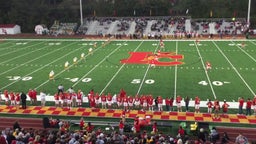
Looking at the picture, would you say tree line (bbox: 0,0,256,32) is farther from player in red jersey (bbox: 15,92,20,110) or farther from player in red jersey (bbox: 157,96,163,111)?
player in red jersey (bbox: 157,96,163,111)

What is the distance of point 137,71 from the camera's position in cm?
2611

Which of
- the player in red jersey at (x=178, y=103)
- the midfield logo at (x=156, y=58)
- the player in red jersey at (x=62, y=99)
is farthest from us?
the midfield logo at (x=156, y=58)

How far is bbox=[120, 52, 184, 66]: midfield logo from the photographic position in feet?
95.2

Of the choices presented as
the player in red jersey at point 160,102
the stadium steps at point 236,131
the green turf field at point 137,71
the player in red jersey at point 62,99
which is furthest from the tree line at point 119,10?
the stadium steps at point 236,131

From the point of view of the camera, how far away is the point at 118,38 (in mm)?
47031

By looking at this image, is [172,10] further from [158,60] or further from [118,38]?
[158,60]

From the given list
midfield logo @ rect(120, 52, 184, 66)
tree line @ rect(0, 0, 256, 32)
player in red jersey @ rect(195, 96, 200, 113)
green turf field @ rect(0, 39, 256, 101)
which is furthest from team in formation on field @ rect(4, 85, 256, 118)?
tree line @ rect(0, 0, 256, 32)

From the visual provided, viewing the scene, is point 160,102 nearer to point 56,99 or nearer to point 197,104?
point 197,104

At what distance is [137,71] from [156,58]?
522 centimetres

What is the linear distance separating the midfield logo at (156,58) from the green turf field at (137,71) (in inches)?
12.3

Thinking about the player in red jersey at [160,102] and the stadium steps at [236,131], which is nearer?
the stadium steps at [236,131]

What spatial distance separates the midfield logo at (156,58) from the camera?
29.0 metres

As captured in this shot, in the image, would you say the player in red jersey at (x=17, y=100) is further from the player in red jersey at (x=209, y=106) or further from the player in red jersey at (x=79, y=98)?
the player in red jersey at (x=209, y=106)

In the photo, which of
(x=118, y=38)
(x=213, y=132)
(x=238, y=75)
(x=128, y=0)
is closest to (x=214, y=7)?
(x=128, y=0)
